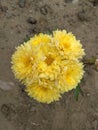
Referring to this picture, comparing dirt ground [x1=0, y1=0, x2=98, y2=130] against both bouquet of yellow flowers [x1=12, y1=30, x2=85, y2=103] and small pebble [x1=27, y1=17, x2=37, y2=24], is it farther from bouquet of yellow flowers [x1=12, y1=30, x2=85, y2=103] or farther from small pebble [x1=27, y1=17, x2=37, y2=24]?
bouquet of yellow flowers [x1=12, y1=30, x2=85, y2=103]

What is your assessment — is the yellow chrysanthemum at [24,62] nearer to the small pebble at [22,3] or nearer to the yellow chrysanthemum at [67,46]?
the yellow chrysanthemum at [67,46]

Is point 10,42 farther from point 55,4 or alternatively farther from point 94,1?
point 94,1

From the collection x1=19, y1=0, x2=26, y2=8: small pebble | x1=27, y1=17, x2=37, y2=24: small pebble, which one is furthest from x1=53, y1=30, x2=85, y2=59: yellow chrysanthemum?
x1=19, y1=0, x2=26, y2=8: small pebble

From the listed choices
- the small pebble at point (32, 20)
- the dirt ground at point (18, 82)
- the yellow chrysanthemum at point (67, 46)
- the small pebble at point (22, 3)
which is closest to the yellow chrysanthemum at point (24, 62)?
the yellow chrysanthemum at point (67, 46)

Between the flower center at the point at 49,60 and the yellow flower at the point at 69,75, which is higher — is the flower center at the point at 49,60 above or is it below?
above

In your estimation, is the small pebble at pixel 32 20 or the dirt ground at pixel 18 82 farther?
the small pebble at pixel 32 20

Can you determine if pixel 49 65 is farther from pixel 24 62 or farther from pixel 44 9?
pixel 44 9
